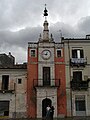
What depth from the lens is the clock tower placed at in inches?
1406

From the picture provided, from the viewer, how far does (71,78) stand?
121 ft

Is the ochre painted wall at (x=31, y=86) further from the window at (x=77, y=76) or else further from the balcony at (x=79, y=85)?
the window at (x=77, y=76)

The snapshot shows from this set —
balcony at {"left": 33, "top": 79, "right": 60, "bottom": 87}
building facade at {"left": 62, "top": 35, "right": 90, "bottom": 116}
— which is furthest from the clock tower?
building facade at {"left": 62, "top": 35, "right": 90, "bottom": 116}

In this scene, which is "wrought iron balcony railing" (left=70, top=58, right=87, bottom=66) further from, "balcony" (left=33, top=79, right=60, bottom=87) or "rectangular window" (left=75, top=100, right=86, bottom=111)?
"rectangular window" (left=75, top=100, right=86, bottom=111)

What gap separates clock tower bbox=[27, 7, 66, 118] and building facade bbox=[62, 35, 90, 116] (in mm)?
869

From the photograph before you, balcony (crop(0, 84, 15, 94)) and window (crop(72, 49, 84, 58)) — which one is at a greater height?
window (crop(72, 49, 84, 58))

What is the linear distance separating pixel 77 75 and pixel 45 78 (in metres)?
4.85

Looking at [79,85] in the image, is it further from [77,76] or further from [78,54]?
[78,54]

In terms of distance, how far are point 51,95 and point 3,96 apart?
23.2 ft

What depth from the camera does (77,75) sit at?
37375 mm

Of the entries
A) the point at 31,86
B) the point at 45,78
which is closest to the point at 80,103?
the point at 45,78

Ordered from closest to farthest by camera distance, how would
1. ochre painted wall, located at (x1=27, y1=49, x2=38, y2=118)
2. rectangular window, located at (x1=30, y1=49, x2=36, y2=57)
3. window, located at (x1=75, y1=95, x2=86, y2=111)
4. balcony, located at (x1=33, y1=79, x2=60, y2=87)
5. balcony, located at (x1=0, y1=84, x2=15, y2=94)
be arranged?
ochre painted wall, located at (x1=27, y1=49, x2=38, y2=118), window, located at (x1=75, y1=95, x2=86, y2=111), balcony, located at (x1=33, y1=79, x2=60, y2=87), balcony, located at (x1=0, y1=84, x2=15, y2=94), rectangular window, located at (x1=30, y1=49, x2=36, y2=57)

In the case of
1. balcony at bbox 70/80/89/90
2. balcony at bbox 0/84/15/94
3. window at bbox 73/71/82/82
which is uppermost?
window at bbox 73/71/82/82

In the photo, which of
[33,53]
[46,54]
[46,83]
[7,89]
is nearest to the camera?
[46,83]
